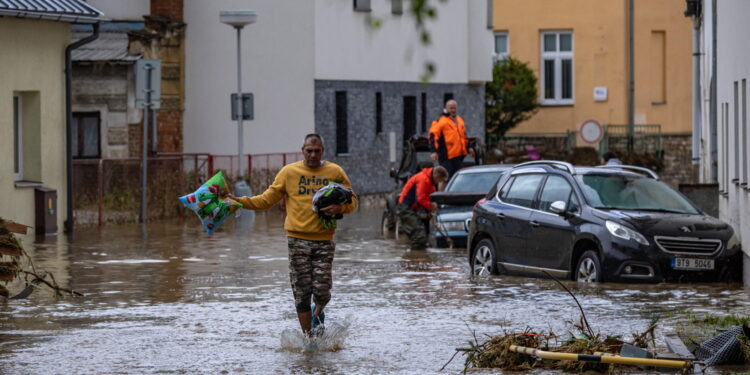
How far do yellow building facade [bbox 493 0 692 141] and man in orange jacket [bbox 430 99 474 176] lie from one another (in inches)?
1089

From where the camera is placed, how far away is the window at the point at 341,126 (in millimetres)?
43281

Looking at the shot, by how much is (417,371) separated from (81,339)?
11.1 feet

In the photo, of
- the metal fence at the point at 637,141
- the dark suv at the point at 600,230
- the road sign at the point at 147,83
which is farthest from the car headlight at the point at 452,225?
the metal fence at the point at 637,141

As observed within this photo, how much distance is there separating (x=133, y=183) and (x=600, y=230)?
16778 mm

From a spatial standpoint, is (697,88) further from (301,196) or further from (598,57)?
(301,196)

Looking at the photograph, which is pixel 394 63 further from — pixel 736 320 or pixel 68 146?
pixel 736 320

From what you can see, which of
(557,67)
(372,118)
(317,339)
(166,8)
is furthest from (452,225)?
(557,67)

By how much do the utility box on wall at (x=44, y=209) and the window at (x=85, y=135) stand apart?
29.2 ft

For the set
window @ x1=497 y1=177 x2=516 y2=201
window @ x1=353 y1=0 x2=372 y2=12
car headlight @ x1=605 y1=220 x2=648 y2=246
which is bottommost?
car headlight @ x1=605 y1=220 x2=648 y2=246

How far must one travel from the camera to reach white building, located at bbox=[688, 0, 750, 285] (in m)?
20.3

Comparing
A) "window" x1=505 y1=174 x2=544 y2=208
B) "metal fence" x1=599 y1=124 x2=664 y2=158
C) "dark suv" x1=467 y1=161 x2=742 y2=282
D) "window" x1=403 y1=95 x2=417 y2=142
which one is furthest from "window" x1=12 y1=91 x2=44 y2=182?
"metal fence" x1=599 y1=124 x2=664 y2=158

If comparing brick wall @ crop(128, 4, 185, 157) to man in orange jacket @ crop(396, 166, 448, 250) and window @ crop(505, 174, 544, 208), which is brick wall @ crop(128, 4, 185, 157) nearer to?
man in orange jacket @ crop(396, 166, 448, 250)

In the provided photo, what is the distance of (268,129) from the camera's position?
40750mm

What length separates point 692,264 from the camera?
17781 millimetres
